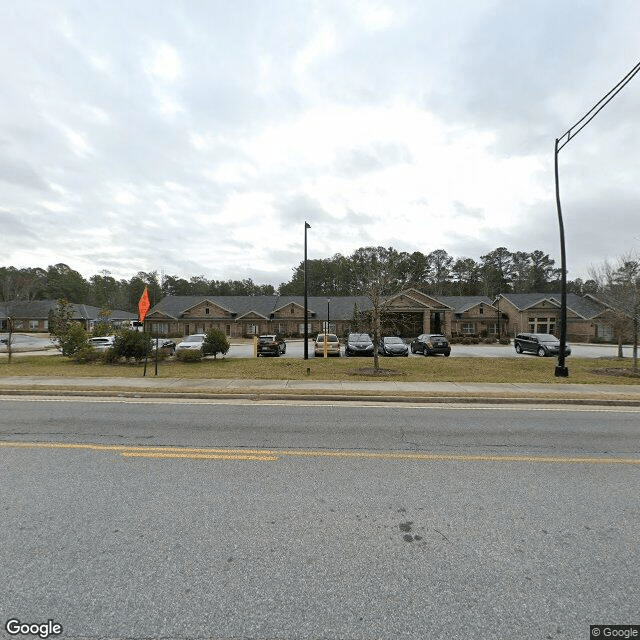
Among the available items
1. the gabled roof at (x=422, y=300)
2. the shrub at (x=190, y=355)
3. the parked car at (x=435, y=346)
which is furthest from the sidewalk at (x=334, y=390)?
the gabled roof at (x=422, y=300)

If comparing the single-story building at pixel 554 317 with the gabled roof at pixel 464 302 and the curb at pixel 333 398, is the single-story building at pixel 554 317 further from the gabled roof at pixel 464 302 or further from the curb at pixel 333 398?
the curb at pixel 333 398

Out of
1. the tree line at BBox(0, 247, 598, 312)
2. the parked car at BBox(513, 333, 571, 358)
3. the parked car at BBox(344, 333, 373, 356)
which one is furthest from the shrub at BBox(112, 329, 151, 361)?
the tree line at BBox(0, 247, 598, 312)

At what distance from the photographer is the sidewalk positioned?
10477 millimetres

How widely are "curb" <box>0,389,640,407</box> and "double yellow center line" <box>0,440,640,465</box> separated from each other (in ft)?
15.2

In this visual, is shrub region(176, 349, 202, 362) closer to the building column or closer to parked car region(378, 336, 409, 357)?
parked car region(378, 336, 409, 357)

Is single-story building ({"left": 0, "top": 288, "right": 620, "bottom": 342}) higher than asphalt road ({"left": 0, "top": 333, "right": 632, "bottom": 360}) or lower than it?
higher

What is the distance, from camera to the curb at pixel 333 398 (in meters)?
10.3

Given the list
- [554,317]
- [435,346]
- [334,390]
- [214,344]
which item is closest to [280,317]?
[435,346]

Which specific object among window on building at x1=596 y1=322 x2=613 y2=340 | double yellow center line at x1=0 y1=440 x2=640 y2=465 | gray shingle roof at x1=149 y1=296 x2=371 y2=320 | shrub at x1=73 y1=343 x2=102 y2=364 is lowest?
double yellow center line at x1=0 y1=440 x2=640 y2=465

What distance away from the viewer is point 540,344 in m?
27.1

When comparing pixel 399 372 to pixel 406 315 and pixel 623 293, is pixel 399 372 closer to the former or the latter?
pixel 623 293

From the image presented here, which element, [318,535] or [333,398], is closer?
[318,535]

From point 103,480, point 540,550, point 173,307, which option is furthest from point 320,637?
point 173,307

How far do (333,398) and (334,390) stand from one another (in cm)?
88
